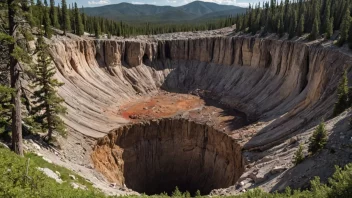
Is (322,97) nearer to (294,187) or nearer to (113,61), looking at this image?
(294,187)

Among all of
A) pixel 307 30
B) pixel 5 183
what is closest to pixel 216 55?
pixel 307 30

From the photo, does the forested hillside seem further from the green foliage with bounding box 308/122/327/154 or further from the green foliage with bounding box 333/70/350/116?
the green foliage with bounding box 308/122/327/154

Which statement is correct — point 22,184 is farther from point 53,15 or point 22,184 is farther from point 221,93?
point 53,15

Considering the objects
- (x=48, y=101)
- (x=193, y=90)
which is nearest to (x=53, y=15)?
(x=193, y=90)

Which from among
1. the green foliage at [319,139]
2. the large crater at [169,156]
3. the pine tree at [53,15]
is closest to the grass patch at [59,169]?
the large crater at [169,156]

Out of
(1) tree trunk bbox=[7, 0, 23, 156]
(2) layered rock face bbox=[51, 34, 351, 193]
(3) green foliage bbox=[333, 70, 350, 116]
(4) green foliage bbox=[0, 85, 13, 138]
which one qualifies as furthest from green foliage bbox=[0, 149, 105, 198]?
(3) green foliage bbox=[333, 70, 350, 116]

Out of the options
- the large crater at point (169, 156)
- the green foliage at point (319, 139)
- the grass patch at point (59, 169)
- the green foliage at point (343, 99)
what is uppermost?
the green foliage at point (343, 99)

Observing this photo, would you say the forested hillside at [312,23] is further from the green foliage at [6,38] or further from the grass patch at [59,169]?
the green foliage at [6,38]
